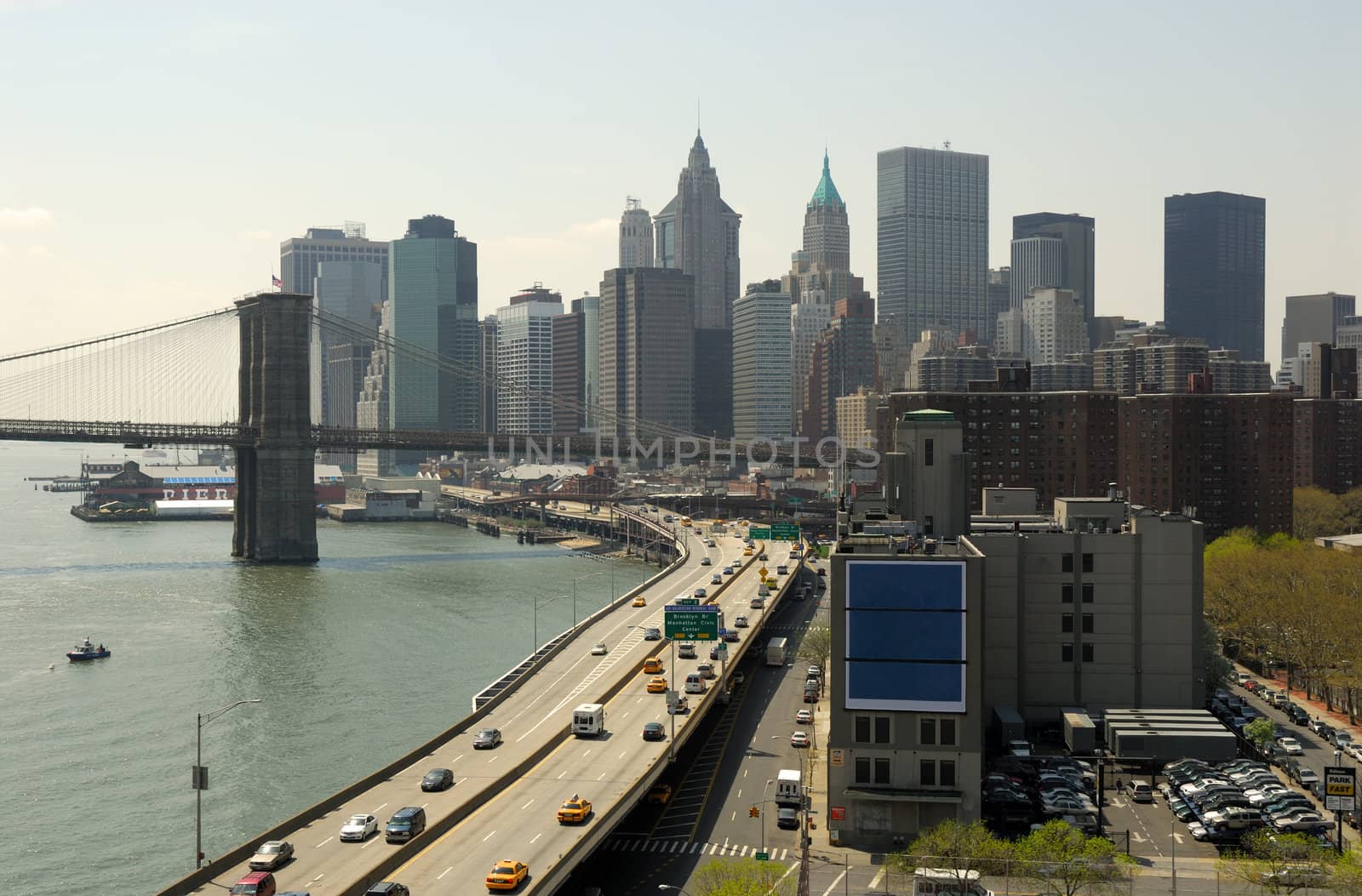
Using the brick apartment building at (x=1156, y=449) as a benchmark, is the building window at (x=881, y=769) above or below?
below

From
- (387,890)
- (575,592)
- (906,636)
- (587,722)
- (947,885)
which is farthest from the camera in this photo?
(575,592)

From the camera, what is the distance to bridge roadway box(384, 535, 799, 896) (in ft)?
130

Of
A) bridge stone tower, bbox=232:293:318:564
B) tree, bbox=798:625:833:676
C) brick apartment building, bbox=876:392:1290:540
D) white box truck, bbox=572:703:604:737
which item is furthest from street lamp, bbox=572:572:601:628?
white box truck, bbox=572:703:604:737

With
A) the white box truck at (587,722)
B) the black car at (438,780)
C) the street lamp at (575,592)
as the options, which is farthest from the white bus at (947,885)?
the street lamp at (575,592)

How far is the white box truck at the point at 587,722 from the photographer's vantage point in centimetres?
5722

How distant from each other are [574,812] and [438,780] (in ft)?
20.7

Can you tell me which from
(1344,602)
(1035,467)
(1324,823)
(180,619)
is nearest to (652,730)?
(1324,823)

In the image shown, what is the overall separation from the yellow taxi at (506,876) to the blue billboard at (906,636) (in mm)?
15378

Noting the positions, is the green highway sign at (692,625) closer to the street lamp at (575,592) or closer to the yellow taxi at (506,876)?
the yellow taxi at (506,876)

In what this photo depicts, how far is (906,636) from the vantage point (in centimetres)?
5019

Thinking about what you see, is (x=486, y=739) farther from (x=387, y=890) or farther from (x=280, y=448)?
(x=280, y=448)

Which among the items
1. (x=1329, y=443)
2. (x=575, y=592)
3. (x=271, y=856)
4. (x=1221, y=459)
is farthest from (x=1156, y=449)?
(x=271, y=856)

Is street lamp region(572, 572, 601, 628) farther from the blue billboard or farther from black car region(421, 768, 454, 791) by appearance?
the blue billboard

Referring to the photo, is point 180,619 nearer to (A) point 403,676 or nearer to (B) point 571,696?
(A) point 403,676
